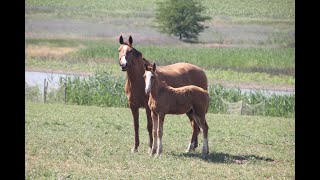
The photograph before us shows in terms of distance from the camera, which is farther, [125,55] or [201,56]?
[201,56]

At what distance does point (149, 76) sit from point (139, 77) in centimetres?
90

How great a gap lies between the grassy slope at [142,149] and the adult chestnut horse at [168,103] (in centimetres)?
33

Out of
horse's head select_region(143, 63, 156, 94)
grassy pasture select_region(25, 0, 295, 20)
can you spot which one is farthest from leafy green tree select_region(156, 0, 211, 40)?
horse's head select_region(143, 63, 156, 94)

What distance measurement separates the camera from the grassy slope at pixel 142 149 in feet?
30.4

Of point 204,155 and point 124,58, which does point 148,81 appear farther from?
point 204,155

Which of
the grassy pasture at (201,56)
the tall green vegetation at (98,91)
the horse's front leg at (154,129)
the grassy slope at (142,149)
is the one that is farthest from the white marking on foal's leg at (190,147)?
the tall green vegetation at (98,91)

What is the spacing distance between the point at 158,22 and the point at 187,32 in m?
1.31

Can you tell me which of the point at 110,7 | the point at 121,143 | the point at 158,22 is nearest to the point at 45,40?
the point at 158,22

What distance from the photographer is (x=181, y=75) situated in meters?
12.2

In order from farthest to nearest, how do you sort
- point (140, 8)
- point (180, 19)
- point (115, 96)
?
1. point (180, 19)
2. point (115, 96)
3. point (140, 8)

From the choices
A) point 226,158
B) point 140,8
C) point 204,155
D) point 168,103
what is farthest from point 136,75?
point 140,8

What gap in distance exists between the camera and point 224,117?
1891 cm
